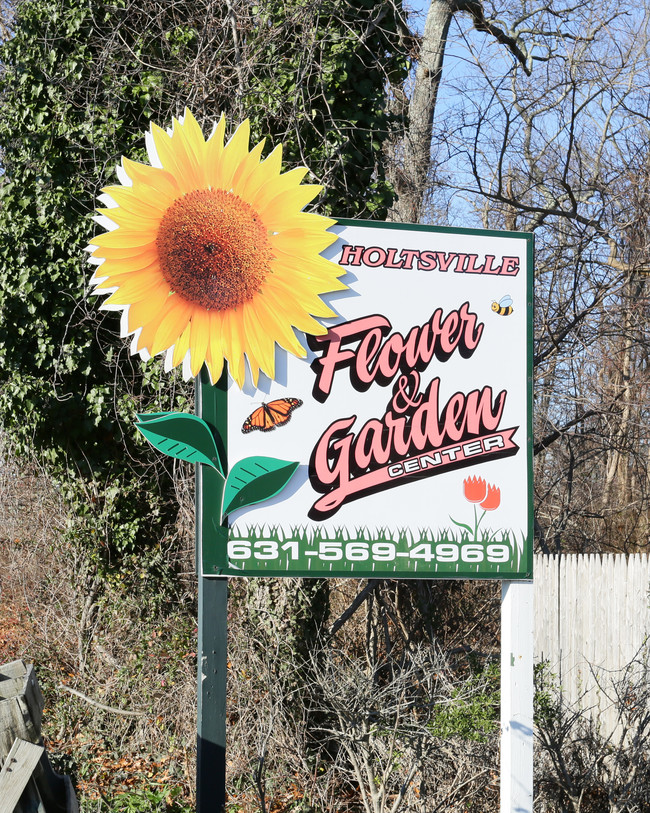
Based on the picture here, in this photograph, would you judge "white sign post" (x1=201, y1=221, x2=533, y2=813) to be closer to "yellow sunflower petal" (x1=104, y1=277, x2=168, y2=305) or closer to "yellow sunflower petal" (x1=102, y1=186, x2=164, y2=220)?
"yellow sunflower petal" (x1=104, y1=277, x2=168, y2=305)

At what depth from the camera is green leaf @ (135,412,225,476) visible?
489 centimetres

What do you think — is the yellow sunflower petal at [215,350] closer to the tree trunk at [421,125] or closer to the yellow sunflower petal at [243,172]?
the yellow sunflower petal at [243,172]

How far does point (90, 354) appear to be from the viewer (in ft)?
29.6

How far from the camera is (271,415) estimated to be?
5.06m

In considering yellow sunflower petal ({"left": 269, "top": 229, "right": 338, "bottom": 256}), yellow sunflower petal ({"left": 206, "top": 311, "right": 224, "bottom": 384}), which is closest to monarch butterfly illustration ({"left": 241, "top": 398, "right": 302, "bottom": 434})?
yellow sunflower petal ({"left": 206, "top": 311, "right": 224, "bottom": 384})

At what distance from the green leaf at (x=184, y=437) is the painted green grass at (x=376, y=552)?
45cm

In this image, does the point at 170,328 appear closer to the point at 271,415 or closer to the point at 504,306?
the point at 271,415

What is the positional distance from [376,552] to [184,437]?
1267mm

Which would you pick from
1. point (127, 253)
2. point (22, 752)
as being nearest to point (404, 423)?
point (127, 253)

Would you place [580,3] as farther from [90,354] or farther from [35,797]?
[35,797]

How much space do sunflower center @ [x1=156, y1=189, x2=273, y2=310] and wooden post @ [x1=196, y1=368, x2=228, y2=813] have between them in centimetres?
53

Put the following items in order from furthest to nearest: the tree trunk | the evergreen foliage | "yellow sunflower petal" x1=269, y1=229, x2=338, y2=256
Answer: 1. the tree trunk
2. the evergreen foliage
3. "yellow sunflower petal" x1=269, y1=229, x2=338, y2=256

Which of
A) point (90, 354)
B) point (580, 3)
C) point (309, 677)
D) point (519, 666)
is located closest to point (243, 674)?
point (309, 677)

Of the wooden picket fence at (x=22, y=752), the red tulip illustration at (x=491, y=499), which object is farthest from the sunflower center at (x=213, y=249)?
the wooden picket fence at (x=22, y=752)
